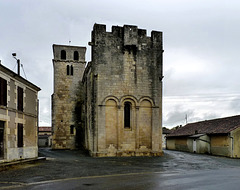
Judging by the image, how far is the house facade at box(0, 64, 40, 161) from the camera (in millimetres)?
15383

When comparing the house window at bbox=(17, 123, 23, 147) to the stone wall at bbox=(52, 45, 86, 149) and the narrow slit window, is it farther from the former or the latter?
the narrow slit window

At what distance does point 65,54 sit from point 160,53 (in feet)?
59.7

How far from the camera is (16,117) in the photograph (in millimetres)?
16922

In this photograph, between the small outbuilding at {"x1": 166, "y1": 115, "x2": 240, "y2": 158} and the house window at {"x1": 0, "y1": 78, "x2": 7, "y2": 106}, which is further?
the small outbuilding at {"x1": 166, "y1": 115, "x2": 240, "y2": 158}

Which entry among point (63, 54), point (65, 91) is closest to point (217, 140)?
point (65, 91)

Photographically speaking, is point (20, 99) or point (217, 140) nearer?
point (20, 99)

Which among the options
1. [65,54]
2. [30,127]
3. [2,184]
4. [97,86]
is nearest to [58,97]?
[65,54]

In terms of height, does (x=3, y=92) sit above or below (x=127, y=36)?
below

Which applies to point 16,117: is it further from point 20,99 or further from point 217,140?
point 217,140

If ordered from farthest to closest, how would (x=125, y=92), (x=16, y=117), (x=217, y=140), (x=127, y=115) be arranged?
(x=217, y=140)
(x=127, y=115)
(x=125, y=92)
(x=16, y=117)

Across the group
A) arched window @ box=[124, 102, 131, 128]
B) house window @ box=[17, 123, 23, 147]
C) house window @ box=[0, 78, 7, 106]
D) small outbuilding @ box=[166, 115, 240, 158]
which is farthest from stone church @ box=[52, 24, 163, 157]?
house window @ box=[0, 78, 7, 106]

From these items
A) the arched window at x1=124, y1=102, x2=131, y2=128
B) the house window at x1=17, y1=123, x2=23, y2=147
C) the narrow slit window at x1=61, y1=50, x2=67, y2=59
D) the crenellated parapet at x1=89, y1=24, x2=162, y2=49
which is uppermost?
the narrow slit window at x1=61, y1=50, x2=67, y2=59

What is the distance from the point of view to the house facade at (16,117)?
15383 millimetres

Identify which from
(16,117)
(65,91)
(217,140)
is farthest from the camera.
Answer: (65,91)
